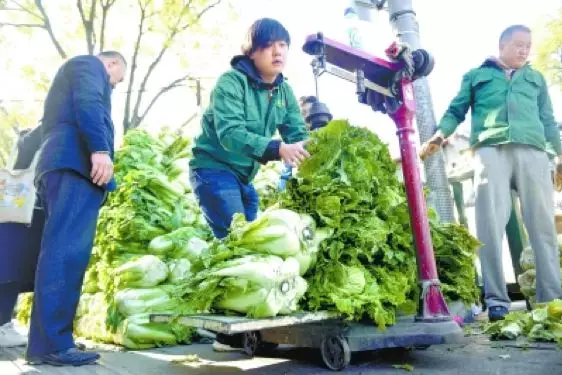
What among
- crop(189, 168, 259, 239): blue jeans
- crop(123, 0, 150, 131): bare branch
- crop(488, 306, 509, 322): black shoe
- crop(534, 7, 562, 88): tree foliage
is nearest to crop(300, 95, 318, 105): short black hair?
crop(189, 168, 259, 239): blue jeans

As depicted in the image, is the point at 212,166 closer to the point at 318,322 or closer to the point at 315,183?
the point at 315,183

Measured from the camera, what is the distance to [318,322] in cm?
299

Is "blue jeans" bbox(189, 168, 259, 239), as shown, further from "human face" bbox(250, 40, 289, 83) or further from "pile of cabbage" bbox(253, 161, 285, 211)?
"pile of cabbage" bbox(253, 161, 285, 211)

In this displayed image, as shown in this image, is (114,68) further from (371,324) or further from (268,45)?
(371,324)

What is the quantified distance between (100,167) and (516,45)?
11.6 feet

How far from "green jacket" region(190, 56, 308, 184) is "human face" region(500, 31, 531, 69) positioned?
2.03 meters

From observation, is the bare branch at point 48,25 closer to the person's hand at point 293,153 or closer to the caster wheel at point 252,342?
the caster wheel at point 252,342

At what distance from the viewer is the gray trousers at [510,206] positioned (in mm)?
4395

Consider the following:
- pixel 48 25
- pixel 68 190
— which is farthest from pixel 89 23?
pixel 68 190

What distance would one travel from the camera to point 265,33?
3.62 metres

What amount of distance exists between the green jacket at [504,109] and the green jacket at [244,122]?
4.82 feet

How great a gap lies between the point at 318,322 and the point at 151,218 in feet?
7.75

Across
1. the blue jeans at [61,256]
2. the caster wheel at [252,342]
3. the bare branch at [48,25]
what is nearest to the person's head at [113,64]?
the blue jeans at [61,256]

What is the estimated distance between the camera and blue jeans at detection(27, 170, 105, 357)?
3.49 m
